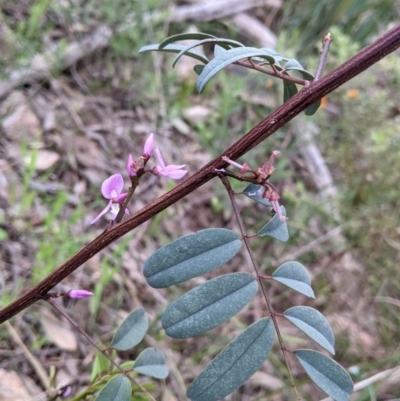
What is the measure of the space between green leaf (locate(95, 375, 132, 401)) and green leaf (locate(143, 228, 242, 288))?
0.52 feet

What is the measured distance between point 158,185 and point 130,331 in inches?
40.4

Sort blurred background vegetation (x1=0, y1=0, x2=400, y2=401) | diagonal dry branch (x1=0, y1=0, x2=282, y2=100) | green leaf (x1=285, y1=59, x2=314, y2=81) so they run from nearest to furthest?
green leaf (x1=285, y1=59, x2=314, y2=81)
blurred background vegetation (x1=0, y1=0, x2=400, y2=401)
diagonal dry branch (x1=0, y1=0, x2=282, y2=100)

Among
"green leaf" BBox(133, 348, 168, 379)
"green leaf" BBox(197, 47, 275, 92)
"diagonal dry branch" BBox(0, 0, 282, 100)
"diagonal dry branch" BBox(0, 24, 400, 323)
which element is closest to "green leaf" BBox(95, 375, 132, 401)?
"green leaf" BBox(133, 348, 168, 379)

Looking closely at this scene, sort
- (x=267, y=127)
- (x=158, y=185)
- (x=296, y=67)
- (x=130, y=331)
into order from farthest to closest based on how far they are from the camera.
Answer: (x=158, y=185) < (x=130, y=331) < (x=296, y=67) < (x=267, y=127)

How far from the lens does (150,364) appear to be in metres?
0.71

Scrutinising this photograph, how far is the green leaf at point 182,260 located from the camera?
0.55 m

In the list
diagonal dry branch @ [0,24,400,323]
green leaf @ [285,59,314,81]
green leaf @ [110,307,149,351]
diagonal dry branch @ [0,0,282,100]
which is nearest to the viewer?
diagonal dry branch @ [0,24,400,323]

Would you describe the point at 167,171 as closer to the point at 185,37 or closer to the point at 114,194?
the point at 114,194

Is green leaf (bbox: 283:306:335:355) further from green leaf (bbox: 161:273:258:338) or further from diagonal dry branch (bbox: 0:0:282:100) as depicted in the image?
diagonal dry branch (bbox: 0:0:282:100)

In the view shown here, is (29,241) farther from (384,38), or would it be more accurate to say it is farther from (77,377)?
(384,38)

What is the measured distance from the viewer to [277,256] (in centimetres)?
172

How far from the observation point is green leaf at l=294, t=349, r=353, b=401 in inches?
22.0

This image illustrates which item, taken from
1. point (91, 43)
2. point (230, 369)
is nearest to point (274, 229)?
point (230, 369)

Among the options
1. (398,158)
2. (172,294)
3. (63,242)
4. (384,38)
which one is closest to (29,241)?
(63,242)
